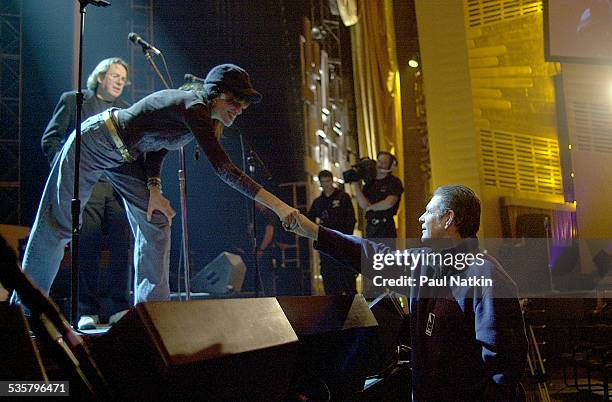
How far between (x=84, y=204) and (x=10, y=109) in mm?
3758

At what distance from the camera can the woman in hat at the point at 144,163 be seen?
3.00 metres

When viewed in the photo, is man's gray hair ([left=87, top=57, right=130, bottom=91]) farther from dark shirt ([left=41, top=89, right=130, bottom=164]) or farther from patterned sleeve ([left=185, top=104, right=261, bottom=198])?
patterned sleeve ([left=185, top=104, right=261, bottom=198])

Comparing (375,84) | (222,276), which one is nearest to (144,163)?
(222,276)

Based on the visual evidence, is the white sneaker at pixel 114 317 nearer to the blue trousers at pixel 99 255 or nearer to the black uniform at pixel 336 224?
the blue trousers at pixel 99 255

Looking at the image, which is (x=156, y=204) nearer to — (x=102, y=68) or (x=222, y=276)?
(x=102, y=68)

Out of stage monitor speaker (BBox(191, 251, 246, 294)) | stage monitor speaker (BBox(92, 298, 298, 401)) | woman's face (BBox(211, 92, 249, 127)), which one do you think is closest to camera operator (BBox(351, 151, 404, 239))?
stage monitor speaker (BBox(191, 251, 246, 294))

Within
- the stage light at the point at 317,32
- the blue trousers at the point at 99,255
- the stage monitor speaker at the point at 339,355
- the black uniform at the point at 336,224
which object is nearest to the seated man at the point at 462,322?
the stage monitor speaker at the point at 339,355

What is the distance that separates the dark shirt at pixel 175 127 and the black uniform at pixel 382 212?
3.24 metres

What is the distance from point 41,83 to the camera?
243 inches

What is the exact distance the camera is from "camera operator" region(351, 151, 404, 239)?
20.0 ft

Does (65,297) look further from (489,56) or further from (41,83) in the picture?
(489,56)

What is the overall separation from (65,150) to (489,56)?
Answer: 718 cm

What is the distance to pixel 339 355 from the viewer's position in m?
2.71

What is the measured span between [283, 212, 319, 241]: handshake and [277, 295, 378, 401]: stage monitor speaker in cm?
30
